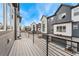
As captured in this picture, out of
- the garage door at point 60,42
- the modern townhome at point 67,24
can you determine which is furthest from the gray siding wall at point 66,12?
the garage door at point 60,42

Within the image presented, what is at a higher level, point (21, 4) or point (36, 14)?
point (21, 4)

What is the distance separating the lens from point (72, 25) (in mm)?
1903

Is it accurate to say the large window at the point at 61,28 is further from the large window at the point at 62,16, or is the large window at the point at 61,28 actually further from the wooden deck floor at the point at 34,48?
the wooden deck floor at the point at 34,48

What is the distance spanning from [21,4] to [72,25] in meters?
1.02

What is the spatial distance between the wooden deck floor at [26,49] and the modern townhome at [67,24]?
0.47 metres

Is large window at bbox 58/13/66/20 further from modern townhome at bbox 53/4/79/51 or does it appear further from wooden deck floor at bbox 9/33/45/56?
wooden deck floor at bbox 9/33/45/56

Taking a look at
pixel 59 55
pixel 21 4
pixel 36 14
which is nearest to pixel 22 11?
pixel 21 4

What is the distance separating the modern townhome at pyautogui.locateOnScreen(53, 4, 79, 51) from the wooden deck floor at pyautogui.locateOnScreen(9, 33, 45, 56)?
1.54ft

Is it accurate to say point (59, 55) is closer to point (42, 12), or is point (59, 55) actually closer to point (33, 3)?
point (42, 12)

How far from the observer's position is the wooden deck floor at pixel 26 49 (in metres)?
2.21

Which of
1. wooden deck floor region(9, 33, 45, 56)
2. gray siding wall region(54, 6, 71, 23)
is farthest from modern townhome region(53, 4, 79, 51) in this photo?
wooden deck floor region(9, 33, 45, 56)

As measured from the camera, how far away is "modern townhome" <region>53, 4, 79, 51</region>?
1.90 metres

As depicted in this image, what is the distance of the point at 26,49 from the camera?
2.27 metres

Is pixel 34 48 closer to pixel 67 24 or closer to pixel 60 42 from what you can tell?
pixel 60 42
